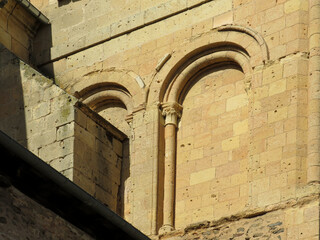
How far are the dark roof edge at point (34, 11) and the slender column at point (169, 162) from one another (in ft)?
10.4

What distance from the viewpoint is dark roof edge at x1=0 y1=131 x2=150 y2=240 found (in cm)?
1683

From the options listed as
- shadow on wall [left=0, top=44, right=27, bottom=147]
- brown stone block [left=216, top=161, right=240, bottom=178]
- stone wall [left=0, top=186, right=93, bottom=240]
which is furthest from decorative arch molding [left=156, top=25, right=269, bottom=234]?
stone wall [left=0, top=186, right=93, bottom=240]

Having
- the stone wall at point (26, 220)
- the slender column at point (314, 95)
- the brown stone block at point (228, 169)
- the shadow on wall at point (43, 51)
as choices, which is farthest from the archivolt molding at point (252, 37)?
the stone wall at point (26, 220)

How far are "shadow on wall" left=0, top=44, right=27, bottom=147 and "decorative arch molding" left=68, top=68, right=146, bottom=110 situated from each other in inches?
40.2

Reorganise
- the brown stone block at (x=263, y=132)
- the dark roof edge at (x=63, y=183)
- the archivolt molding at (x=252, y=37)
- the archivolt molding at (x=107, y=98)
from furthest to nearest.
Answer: the archivolt molding at (x=107, y=98) → the archivolt molding at (x=252, y=37) → the brown stone block at (x=263, y=132) → the dark roof edge at (x=63, y=183)

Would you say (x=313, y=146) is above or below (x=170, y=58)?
below

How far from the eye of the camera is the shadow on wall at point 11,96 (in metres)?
25.2

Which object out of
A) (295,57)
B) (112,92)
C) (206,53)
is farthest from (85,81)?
(295,57)

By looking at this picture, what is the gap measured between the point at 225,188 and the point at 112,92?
3.05m

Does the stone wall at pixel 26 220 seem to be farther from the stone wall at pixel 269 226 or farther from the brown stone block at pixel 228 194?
the brown stone block at pixel 228 194

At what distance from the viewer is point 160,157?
24.4 m

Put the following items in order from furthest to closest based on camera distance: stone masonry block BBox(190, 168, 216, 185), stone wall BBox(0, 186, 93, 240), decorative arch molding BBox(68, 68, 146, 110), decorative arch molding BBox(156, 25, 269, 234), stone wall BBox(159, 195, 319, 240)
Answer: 1. decorative arch molding BBox(68, 68, 146, 110)
2. decorative arch molding BBox(156, 25, 269, 234)
3. stone masonry block BBox(190, 168, 216, 185)
4. stone wall BBox(159, 195, 319, 240)
5. stone wall BBox(0, 186, 93, 240)

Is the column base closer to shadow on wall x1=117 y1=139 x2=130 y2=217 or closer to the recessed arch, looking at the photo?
shadow on wall x1=117 y1=139 x2=130 y2=217

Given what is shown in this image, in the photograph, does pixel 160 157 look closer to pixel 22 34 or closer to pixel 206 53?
pixel 206 53
